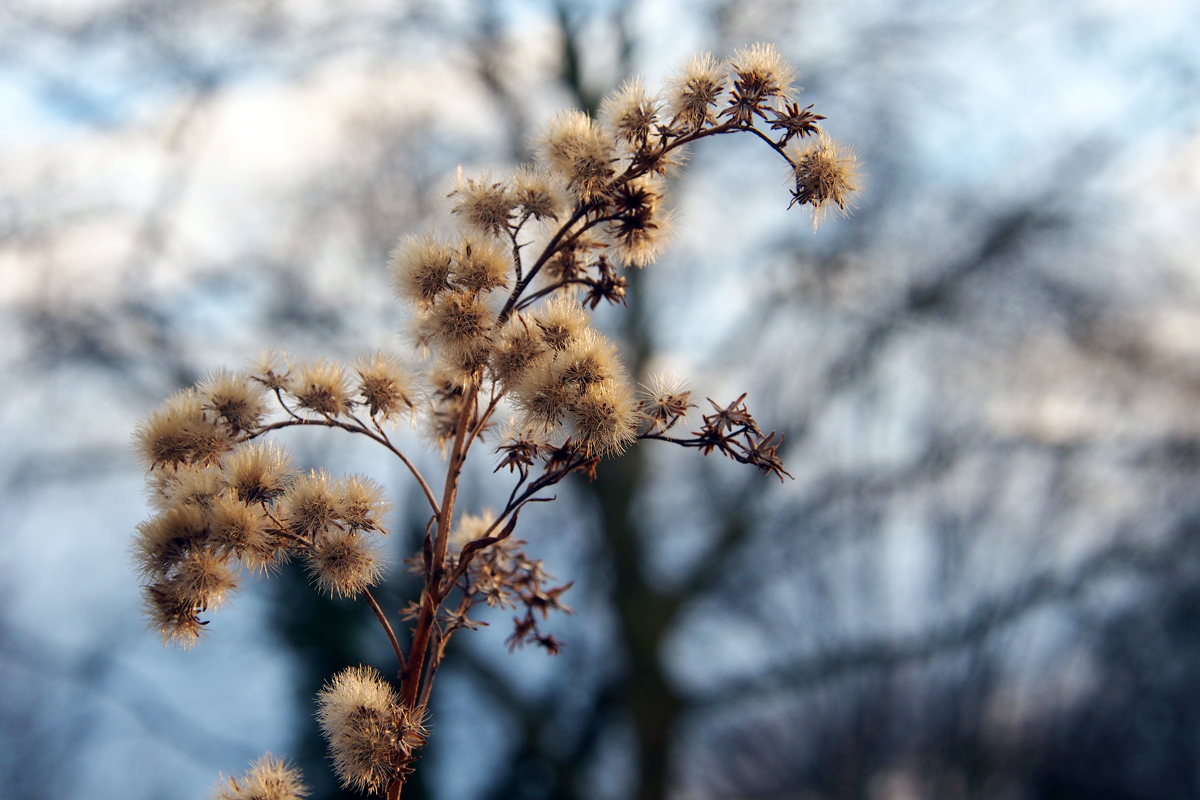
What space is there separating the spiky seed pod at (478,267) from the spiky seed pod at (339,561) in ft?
0.95

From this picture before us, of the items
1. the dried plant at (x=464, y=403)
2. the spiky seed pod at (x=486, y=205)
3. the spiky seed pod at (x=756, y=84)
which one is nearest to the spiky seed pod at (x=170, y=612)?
the dried plant at (x=464, y=403)

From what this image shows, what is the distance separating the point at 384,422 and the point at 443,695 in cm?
705

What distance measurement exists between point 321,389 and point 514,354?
23cm

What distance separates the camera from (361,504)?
85 centimetres

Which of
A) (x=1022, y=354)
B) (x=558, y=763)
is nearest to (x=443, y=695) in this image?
(x=558, y=763)

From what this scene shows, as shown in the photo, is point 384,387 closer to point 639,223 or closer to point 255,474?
point 255,474

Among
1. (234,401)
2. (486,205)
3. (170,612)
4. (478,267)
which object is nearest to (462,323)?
(478,267)

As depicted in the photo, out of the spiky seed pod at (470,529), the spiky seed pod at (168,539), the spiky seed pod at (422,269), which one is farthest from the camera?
the spiky seed pod at (470,529)

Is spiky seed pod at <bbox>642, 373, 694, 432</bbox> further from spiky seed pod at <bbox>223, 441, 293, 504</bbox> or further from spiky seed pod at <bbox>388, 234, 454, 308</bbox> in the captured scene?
spiky seed pod at <bbox>223, 441, 293, 504</bbox>

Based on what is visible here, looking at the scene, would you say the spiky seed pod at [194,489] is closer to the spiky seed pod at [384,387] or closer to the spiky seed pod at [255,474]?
the spiky seed pod at [255,474]

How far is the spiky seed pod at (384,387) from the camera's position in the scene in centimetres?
93

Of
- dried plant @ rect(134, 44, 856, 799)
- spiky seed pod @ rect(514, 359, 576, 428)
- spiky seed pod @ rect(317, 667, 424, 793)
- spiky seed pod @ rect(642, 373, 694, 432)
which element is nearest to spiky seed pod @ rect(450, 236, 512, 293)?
dried plant @ rect(134, 44, 856, 799)

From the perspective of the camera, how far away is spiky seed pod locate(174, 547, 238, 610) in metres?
0.77

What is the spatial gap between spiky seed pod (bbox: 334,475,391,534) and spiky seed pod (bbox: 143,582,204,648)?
0.17 m
